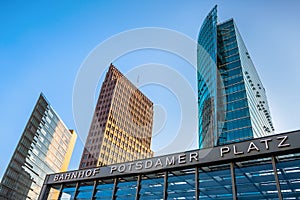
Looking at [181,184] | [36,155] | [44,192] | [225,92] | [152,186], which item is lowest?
[44,192]

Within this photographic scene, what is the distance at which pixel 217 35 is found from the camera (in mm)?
81375

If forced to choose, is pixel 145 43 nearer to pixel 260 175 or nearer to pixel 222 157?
pixel 222 157

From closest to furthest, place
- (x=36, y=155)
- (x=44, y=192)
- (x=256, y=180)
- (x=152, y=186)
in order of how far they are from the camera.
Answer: (x=256, y=180), (x=152, y=186), (x=44, y=192), (x=36, y=155)

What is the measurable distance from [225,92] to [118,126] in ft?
184

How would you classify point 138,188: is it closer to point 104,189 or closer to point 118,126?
point 104,189

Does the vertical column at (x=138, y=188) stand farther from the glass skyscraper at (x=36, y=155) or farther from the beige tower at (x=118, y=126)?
the beige tower at (x=118, y=126)

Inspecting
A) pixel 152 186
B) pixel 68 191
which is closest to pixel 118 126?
pixel 68 191

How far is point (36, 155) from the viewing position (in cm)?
8662

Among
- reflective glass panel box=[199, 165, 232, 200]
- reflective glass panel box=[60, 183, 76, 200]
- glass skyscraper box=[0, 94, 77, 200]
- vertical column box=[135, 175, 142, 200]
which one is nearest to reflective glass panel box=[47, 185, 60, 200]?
reflective glass panel box=[60, 183, 76, 200]

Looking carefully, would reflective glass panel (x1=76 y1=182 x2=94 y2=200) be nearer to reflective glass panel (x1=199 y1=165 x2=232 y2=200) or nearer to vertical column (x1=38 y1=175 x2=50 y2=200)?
vertical column (x1=38 y1=175 x2=50 y2=200)

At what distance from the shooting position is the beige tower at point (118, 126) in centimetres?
9747

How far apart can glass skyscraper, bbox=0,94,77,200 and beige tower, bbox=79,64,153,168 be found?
12111mm

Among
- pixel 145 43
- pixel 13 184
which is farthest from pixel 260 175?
pixel 13 184

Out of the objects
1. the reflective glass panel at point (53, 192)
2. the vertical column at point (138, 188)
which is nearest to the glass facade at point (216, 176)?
the vertical column at point (138, 188)
